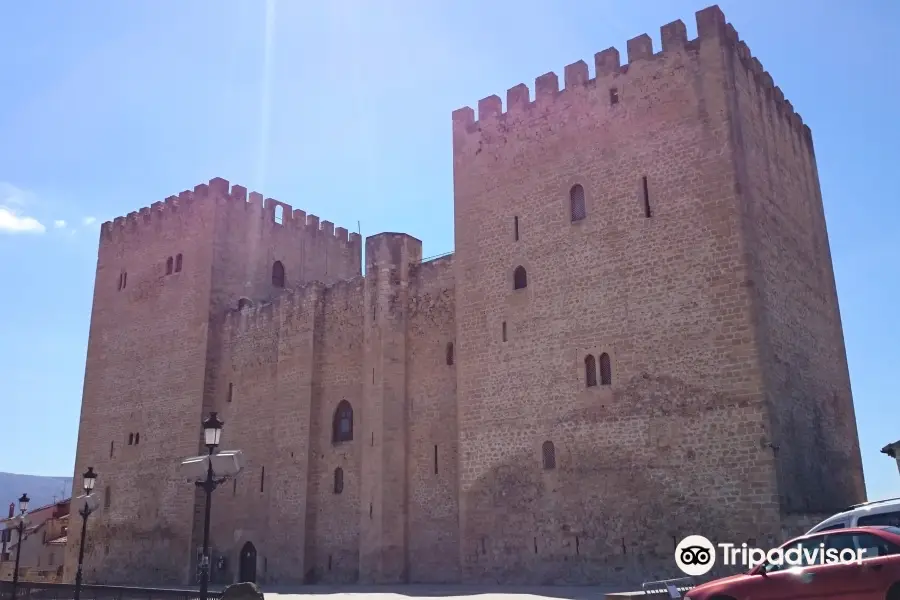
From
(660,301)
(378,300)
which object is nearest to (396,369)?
(378,300)

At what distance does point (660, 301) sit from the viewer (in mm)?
15461

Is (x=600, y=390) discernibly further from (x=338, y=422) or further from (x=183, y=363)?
(x=183, y=363)

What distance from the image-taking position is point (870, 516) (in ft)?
30.2

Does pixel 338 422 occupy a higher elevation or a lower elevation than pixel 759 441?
higher

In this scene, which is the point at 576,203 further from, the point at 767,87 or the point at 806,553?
the point at 806,553

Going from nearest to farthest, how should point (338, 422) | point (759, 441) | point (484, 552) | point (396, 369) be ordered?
point (759, 441) → point (484, 552) → point (396, 369) → point (338, 422)

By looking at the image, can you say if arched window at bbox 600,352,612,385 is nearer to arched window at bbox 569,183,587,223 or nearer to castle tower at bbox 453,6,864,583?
castle tower at bbox 453,6,864,583

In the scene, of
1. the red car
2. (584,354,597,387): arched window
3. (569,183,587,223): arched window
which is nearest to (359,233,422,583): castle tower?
(569,183,587,223): arched window

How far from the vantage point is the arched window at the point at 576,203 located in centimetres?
1723

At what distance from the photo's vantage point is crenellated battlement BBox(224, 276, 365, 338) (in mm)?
22438

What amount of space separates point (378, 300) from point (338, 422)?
3532 millimetres

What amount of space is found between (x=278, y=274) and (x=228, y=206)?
2.82 m

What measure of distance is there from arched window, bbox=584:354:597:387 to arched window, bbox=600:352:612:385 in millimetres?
145

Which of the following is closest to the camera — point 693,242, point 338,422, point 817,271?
point 693,242
